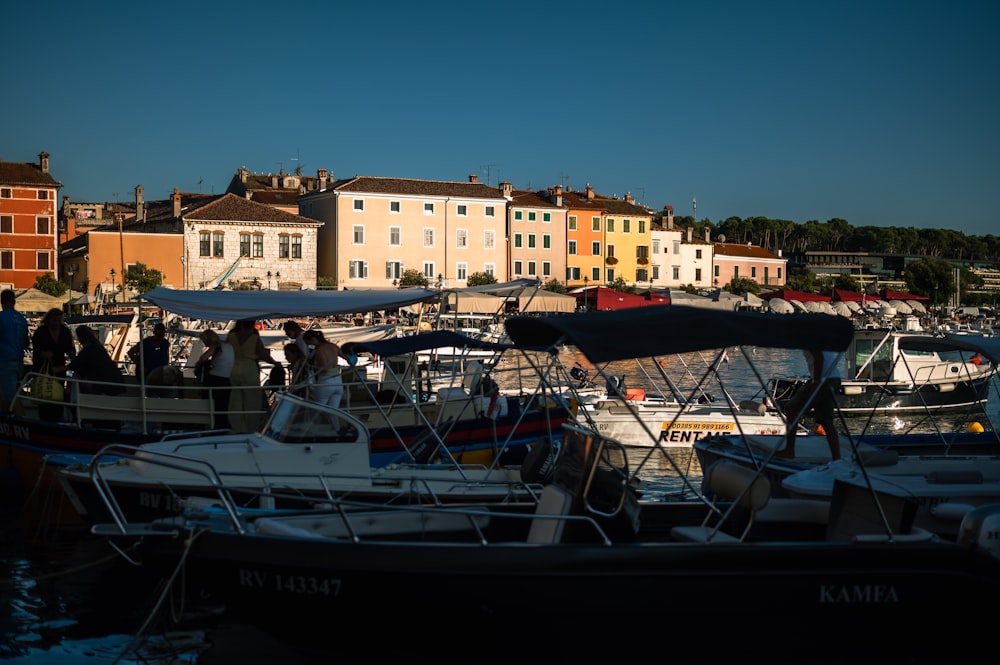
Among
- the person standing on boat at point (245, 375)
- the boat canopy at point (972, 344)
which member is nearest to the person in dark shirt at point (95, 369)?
the person standing on boat at point (245, 375)

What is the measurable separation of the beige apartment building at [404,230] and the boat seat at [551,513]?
66.9 m

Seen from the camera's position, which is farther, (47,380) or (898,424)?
(898,424)

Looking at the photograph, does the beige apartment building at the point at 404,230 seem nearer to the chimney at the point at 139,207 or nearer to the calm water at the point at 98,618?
the chimney at the point at 139,207

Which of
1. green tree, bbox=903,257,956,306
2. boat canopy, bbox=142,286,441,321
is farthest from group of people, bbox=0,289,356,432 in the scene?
green tree, bbox=903,257,956,306

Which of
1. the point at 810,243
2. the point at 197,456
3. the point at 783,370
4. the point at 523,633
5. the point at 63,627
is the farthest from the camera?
the point at 810,243

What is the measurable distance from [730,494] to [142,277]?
207 ft

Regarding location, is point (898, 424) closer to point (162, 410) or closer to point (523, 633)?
point (162, 410)

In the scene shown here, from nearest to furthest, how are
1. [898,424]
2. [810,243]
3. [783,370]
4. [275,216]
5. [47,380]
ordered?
[47,380], [898,424], [783,370], [275,216], [810,243]

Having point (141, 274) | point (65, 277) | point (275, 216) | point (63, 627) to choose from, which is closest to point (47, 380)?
point (63, 627)

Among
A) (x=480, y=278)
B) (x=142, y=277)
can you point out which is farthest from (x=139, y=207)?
(x=480, y=278)

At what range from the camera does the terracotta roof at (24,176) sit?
237ft

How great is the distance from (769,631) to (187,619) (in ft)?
17.5

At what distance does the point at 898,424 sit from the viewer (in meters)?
26.9

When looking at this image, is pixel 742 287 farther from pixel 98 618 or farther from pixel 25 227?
pixel 98 618
